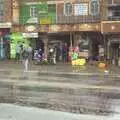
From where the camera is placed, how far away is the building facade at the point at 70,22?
51.0 m

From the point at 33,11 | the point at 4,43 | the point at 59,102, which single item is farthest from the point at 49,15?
the point at 59,102

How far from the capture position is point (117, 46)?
5138 cm

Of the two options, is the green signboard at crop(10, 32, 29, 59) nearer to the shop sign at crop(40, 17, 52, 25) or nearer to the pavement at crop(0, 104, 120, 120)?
the shop sign at crop(40, 17, 52, 25)

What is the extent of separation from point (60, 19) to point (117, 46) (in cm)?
622

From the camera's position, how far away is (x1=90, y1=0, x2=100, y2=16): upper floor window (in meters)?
52.9

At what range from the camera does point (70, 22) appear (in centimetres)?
5319

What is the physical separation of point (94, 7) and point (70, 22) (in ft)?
8.58

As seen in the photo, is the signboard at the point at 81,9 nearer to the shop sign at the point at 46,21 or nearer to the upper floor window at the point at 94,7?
the upper floor window at the point at 94,7

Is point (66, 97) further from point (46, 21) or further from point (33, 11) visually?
point (33, 11)

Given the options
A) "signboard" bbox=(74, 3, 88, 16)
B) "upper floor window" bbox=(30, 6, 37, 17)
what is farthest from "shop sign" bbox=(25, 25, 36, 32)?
"signboard" bbox=(74, 3, 88, 16)

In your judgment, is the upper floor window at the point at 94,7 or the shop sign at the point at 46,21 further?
the shop sign at the point at 46,21

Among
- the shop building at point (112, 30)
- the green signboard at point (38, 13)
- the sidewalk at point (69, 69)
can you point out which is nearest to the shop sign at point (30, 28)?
the green signboard at point (38, 13)

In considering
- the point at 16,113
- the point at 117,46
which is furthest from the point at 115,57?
the point at 16,113

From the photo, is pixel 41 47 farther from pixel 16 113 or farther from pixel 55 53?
pixel 16 113
